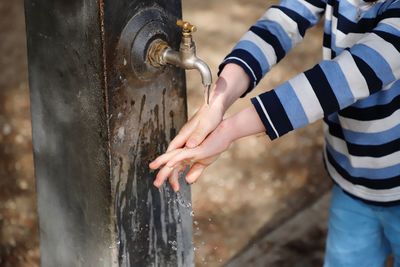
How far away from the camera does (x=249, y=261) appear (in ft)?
9.48

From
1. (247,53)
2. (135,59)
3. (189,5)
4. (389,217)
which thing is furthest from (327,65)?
(189,5)

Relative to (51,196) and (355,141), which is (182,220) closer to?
(51,196)

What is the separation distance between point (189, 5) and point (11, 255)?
1.81m

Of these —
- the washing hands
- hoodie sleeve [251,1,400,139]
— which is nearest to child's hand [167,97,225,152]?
the washing hands

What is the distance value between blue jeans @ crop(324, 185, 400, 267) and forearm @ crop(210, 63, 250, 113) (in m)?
0.47

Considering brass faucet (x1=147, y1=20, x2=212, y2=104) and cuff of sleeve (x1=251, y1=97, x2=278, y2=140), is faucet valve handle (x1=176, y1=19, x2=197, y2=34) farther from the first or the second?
cuff of sleeve (x1=251, y1=97, x2=278, y2=140)

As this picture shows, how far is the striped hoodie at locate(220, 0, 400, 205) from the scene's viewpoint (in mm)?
1589

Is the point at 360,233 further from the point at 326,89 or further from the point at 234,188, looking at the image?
the point at 234,188

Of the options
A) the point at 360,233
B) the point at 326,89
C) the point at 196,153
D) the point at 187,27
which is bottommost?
the point at 360,233

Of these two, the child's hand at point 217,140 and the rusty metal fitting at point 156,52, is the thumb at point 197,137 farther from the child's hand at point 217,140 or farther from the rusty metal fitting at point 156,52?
the rusty metal fitting at point 156,52

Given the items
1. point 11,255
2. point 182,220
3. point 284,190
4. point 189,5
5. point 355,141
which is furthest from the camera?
point 189,5

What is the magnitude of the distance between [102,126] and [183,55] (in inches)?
9.6

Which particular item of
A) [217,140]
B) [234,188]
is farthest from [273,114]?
[234,188]

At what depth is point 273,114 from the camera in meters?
1.59
